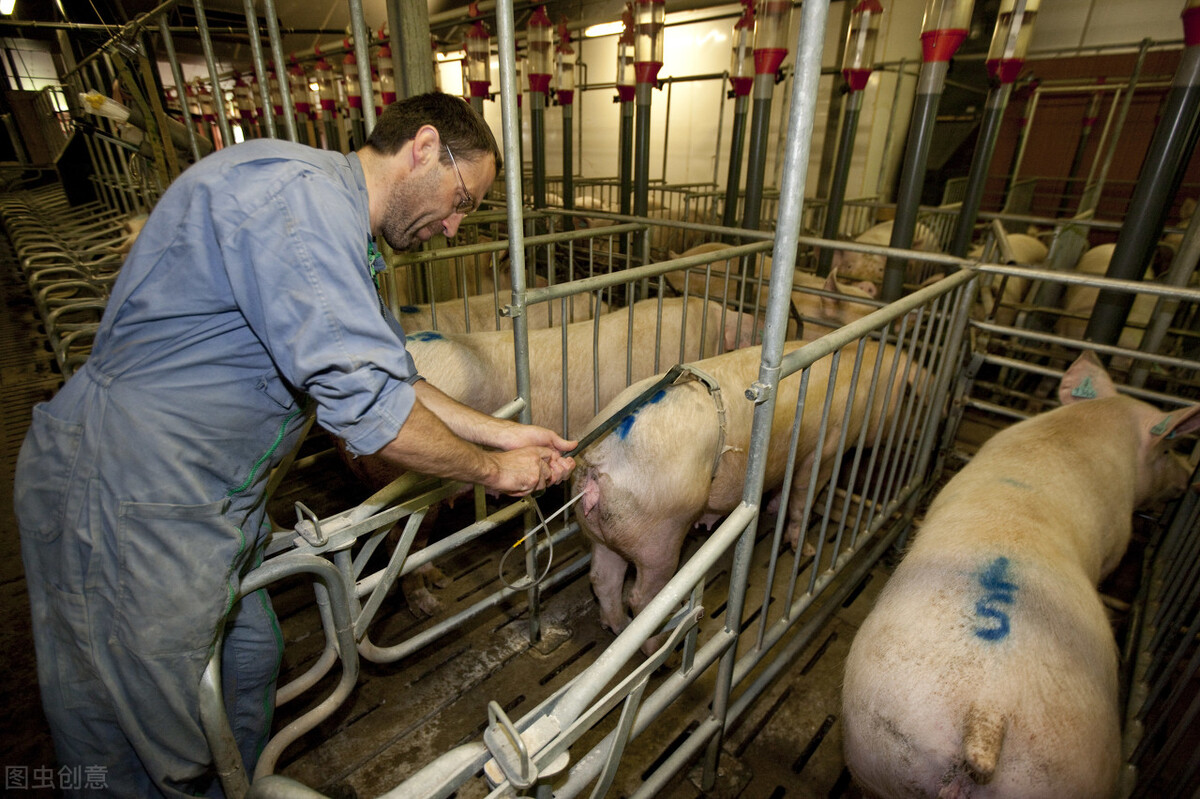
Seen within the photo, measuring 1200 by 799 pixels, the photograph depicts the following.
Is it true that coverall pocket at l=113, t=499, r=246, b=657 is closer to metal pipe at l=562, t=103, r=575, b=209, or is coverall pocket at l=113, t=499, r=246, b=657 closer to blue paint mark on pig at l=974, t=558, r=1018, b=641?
blue paint mark on pig at l=974, t=558, r=1018, b=641

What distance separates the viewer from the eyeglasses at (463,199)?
155cm

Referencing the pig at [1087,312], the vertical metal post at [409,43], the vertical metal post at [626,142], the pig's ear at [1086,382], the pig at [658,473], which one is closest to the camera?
the pig at [658,473]

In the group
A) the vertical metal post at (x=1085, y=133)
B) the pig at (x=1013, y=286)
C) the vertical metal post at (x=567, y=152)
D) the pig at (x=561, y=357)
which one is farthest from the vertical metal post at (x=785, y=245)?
the vertical metal post at (x=1085, y=133)

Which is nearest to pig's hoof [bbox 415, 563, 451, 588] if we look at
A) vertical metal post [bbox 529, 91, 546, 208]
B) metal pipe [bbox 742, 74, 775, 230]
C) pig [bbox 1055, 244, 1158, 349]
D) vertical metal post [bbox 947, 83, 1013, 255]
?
metal pipe [bbox 742, 74, 775, 230]

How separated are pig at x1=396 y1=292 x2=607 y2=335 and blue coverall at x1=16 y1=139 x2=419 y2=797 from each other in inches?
87.5

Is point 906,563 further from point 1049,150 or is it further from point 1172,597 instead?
point 1049,150

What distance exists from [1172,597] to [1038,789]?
162 centimetres

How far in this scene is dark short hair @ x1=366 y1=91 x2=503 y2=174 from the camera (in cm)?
154

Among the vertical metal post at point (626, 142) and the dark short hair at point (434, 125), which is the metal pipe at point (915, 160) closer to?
the vertical metal post at point (626, 142)

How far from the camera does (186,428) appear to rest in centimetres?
134

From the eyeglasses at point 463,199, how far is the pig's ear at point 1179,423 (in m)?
3.05

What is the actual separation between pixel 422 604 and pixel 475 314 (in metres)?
2.28

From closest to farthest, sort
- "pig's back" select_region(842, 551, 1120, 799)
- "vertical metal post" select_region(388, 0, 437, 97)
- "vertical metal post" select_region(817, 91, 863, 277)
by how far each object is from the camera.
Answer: "pig's back" select_region(842, 551, 1120, 799) → "vertical metal post" select_region(388, 0, 437, 97) → "vertical metal post" select_region(817, 91, 863, 277)

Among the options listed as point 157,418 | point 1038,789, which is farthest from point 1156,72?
point 157,418
